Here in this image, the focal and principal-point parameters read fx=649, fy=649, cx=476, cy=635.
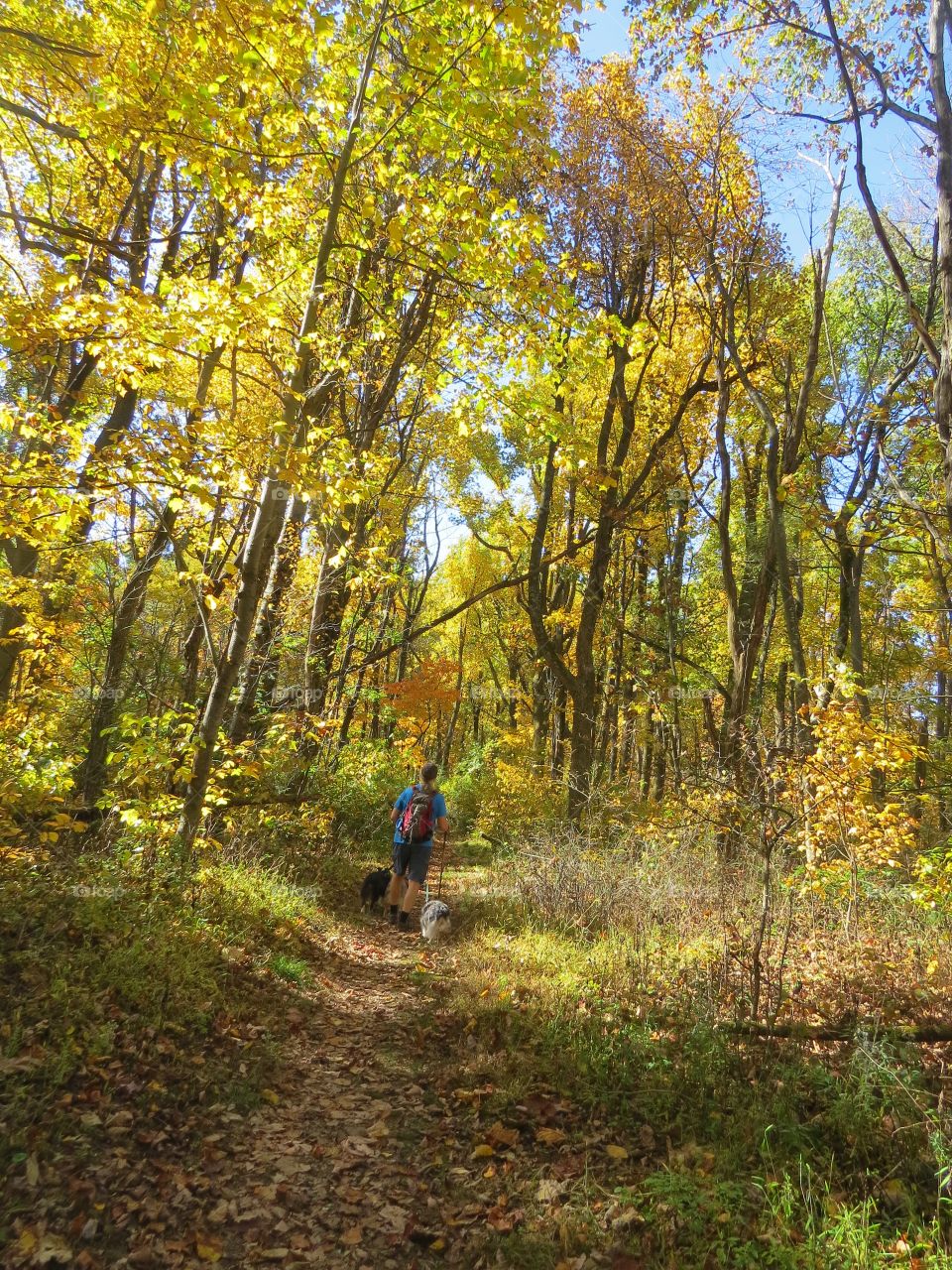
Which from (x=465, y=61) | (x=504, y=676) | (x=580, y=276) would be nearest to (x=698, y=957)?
(x=465, y=61)

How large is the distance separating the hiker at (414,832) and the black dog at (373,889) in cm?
30

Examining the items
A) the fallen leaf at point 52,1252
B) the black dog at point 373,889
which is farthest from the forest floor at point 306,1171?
the black dog at point 373,889

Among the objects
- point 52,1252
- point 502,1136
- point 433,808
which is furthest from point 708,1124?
point 433,808

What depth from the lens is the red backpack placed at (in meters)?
7.18

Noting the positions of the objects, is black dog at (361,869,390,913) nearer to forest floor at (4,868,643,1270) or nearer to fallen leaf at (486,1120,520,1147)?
forest floor at (4,868,643,1270)

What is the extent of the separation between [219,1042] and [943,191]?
7.00 metres

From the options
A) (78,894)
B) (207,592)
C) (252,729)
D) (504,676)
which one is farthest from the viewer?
(504,676)

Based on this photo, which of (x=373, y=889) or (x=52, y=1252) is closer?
(x=52, y=1252)

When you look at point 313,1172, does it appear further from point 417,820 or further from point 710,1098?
point 417,820

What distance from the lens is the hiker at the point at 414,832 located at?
7195mm

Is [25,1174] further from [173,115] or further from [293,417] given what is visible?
[173,115]

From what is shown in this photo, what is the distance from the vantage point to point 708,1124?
3500 mm

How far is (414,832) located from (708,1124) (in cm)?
418

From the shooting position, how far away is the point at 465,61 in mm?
4566
